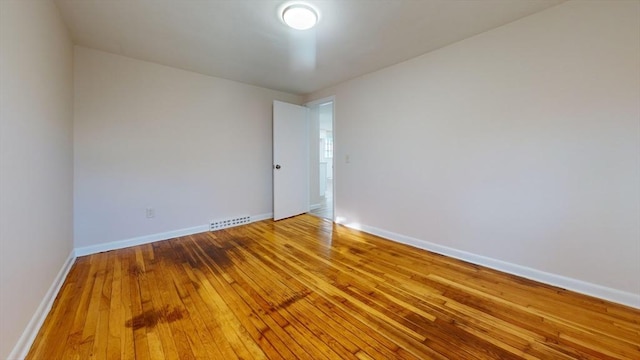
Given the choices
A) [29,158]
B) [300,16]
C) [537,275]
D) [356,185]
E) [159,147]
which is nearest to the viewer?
[29,158]

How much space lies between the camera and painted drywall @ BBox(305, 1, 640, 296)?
5.72 ft

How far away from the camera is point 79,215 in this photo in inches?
102

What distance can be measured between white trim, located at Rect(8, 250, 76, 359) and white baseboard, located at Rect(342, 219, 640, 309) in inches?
126

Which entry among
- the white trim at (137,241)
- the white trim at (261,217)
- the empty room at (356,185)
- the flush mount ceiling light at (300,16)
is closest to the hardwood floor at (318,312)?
the empty room at (356,185)

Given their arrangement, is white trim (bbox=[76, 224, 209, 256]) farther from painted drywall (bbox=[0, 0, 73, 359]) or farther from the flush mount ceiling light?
the flush mount ceiling light

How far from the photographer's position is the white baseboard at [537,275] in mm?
1759

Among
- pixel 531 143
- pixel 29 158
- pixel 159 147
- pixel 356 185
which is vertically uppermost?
pixel 159 147

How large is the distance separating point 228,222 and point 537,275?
3765 millimetres

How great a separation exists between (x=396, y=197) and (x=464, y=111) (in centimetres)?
126

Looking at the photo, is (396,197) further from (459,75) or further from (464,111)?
(459,75)

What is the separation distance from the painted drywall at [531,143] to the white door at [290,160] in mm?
1770

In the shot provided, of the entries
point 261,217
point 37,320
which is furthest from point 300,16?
point 261,217

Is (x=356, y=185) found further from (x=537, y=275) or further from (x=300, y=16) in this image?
(x=300, y=16)

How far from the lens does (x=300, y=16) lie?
78.2 inches
